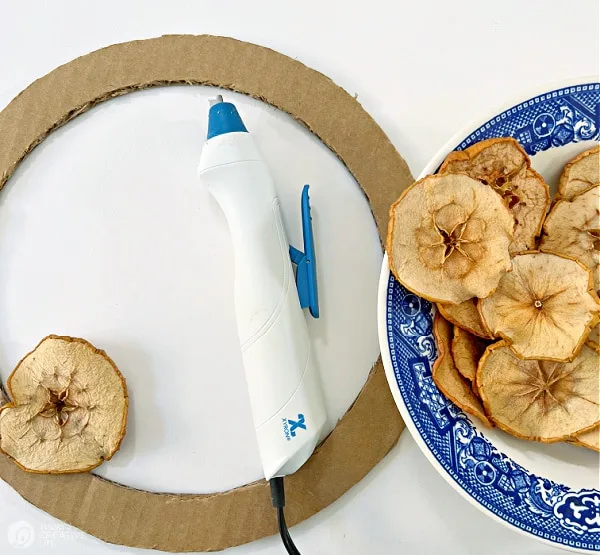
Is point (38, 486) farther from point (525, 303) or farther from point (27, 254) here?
point (525, 303)

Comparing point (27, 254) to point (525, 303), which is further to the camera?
point (27, 254)

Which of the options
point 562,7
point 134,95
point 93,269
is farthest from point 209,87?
point 562,7

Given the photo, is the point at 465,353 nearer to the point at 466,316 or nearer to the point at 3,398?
the point at 466,316

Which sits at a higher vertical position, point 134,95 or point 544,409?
point 134,95

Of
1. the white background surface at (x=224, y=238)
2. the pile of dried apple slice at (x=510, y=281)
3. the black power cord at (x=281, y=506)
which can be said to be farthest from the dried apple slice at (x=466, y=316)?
the black power cord at (x=281, y=506)

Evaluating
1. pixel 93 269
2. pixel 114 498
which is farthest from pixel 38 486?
pixel 93 269

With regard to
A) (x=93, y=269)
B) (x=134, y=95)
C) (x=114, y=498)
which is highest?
(x=134, y=95)

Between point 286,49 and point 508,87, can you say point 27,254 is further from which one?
point 508,87
